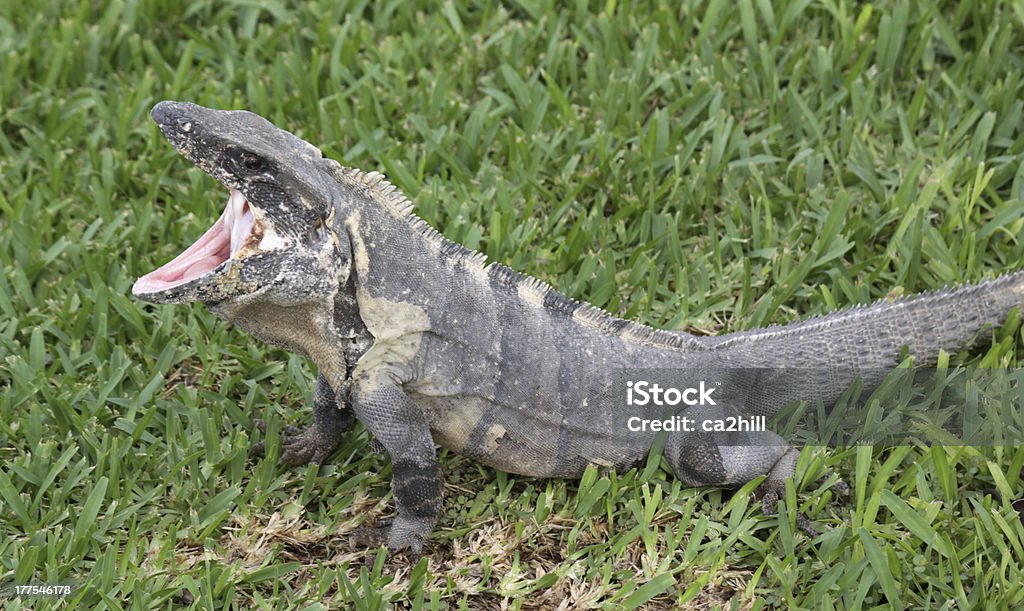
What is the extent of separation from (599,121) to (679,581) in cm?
276

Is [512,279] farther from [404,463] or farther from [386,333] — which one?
[404,463]

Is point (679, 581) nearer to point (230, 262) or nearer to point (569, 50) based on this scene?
point (230, 262)

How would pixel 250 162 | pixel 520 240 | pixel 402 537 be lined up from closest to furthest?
1. pixel 250 162
2. pixel 402 537
3. pixel 520 240

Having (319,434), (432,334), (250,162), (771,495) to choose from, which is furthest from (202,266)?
(771,495)

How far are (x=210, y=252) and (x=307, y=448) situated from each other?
98cm

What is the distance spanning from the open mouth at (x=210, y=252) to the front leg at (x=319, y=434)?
701 mm

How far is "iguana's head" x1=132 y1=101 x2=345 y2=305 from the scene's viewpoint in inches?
154

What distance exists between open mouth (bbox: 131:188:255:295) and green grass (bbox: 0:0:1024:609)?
0.85 m

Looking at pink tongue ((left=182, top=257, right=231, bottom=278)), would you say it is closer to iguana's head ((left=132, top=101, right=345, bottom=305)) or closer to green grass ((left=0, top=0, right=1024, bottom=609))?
iguana's head ((left=132, top=101, right=345, bottom=305))

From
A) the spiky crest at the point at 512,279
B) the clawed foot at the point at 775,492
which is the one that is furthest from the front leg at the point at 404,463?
the clawed foot at the point at 775,492

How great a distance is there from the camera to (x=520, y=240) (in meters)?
5.49

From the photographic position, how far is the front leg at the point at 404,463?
415cm

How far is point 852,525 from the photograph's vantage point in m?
4.23

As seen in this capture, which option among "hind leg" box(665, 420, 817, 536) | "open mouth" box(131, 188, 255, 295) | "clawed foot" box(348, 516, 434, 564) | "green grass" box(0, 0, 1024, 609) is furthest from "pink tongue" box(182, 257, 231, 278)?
"hind leg" box(665, 420, 817, 536)
